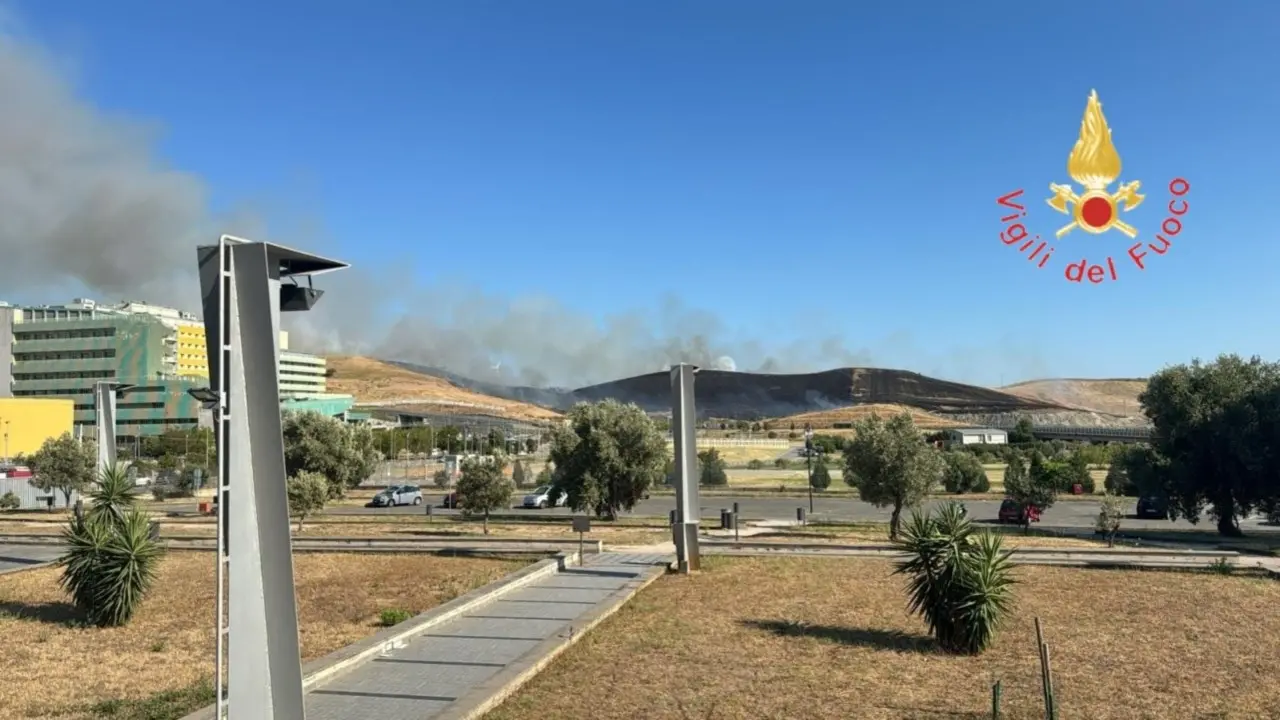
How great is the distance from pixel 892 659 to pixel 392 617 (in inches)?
289

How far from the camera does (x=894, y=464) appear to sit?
27234 millimetres

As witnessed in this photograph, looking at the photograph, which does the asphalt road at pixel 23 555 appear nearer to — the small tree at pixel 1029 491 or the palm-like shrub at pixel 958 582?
the palm-like shrub at pixel 958 582

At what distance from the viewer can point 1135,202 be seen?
1794cm

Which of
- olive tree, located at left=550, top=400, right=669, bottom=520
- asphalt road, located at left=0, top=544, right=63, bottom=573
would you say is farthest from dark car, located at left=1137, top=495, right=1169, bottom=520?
asphalt road, located at left=0, top=544, right=63, bottom=573

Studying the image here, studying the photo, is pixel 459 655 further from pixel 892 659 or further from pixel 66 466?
pixel 66 466

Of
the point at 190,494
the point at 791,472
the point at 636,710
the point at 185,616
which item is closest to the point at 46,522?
the point at 190,494

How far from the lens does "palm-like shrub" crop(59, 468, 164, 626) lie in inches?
518

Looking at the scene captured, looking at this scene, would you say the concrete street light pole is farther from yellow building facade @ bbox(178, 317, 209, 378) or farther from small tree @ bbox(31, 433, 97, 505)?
yellow building facade @ bbox(178, 317, 209, 378)

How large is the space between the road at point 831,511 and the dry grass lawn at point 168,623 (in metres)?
18.5

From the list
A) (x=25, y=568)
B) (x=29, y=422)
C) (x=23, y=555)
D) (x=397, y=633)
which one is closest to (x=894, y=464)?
(x=397, y=633)

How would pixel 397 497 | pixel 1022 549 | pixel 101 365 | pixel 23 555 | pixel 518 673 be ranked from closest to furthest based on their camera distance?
pixel 518 673 < pixel 1022 549 < pixel 23 555 < pixel 397 497 < pixel 101 365

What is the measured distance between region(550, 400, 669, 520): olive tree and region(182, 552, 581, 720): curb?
14155mm

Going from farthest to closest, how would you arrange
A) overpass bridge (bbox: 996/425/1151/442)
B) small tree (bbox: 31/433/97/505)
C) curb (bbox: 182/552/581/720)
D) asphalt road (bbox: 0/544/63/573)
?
1. overpass bridge (bbox: 996/425/1151/442)
2. small tree (bbox: 31/433/97/505)
3. asphalt road (bbox: 0/544/63/573)
4. curb (bbox: 182/552/581/720)

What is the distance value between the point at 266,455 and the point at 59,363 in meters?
143
